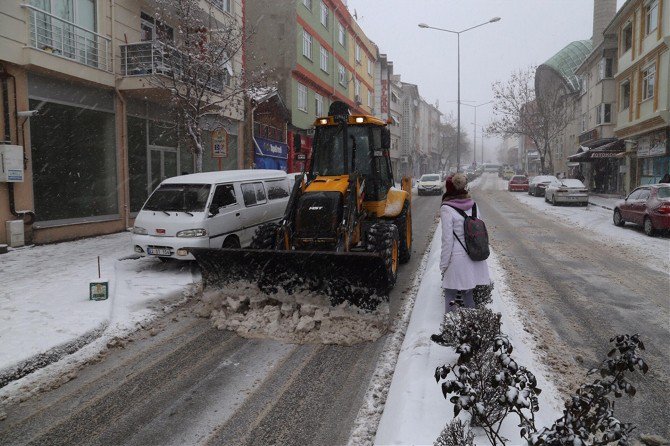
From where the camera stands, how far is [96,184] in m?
14.5

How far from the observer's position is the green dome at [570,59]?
5166 centimetres

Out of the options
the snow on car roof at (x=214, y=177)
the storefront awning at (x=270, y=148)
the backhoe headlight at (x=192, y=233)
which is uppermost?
the storefront awning at (x=270, y=148)

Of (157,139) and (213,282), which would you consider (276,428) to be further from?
(157,139)

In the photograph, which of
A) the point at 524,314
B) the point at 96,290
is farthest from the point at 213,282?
the point at 524,314

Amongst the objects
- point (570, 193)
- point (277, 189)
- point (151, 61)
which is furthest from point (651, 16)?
point (151, 61)

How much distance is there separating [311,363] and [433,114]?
9806 centimetres

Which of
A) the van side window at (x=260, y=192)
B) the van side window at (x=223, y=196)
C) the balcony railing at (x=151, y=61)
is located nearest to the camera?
the van side window at (x=223, y=196)

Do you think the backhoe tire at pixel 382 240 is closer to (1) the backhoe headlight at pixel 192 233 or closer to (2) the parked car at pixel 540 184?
(1) the backhoe headlight at pixel 192 233

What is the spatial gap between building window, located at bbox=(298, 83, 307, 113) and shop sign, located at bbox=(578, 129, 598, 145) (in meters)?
21.9

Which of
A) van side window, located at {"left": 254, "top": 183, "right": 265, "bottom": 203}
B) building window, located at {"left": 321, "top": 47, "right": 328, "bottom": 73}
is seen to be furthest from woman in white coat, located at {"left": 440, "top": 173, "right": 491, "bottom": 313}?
building window, located at {"left": 321, "top": 47, "right": 328, "bottom": 73}

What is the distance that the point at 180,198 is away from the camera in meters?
9.73

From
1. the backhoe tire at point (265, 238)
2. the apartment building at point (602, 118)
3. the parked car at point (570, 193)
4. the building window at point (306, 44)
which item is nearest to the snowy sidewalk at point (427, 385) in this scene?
the backhoe tire at point (265, 238)

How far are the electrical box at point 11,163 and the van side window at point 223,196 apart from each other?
5092 mm

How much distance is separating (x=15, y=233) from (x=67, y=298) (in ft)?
17.4
